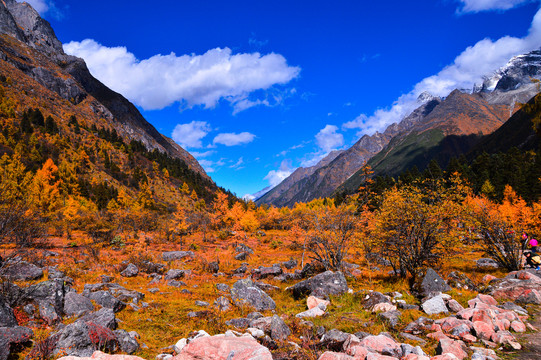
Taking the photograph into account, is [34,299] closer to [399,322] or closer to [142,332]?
[142,332]

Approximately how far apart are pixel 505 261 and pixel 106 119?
208467 millimetres

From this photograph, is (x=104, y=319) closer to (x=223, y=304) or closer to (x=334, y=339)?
(x=223, y=304)

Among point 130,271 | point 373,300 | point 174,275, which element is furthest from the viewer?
point 130,271

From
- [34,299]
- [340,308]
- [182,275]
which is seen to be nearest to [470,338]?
[340,308]

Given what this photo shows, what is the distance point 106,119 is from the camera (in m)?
172

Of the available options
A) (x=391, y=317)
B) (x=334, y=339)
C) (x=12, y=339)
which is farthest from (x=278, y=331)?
(x=12, y=339)

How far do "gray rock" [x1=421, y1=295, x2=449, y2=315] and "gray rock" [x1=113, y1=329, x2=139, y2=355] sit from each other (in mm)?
10592

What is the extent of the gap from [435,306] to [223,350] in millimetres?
8575

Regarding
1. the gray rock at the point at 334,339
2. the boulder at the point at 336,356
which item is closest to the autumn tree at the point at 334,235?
the gray rock at the point at 334,339

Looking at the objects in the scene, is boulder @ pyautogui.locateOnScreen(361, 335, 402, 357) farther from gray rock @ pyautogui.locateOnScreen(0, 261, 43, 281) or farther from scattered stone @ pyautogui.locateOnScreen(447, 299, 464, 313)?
gray rock @ pyautogui.locateOnScreen(0, 261, 43, 281)

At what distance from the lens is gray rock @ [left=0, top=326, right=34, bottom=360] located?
6.12 metres

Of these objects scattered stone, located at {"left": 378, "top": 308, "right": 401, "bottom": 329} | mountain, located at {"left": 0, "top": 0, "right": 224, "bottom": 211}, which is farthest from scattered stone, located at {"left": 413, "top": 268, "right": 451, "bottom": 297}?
mountain, located at {"left": 0, "top": 0, "right": 224, "bottom": 211}

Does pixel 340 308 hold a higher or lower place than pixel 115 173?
lower

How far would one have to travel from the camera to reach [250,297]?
42.9 ft
